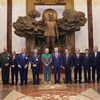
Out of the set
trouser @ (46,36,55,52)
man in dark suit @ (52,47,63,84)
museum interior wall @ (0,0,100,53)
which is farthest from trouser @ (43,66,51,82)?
museum interior wall @ (0,0,100,53)

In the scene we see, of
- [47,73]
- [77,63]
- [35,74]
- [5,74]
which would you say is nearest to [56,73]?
[47,73]

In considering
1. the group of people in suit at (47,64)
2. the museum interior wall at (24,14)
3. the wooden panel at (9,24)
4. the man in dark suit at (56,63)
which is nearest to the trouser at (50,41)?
the museum interior wall at (24,14)

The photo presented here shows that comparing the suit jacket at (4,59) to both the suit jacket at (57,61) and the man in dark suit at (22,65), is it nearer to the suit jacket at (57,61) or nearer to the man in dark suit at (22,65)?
the man in dark suit at (22,65)

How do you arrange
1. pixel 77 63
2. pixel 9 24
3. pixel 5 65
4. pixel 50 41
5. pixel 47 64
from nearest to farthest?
pixel 47 64 → pixel 5 65 → pixel 77 63 → pixel 50 41 → pixel 9 24

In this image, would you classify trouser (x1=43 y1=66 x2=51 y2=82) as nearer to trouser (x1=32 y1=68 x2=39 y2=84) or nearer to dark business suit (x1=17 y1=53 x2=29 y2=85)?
trouser (x1=32 y1=68 x2=39 y2=84)

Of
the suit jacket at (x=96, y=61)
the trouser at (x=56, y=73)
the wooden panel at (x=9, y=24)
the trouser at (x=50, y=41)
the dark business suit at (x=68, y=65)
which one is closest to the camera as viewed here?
the trouser at (x=56, y=73)

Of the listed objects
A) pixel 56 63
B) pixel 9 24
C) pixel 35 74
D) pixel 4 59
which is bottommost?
pixel 35 74

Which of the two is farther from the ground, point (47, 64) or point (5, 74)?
point (47, 64)

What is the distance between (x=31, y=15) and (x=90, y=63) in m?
4.77

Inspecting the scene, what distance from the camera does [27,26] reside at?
10641mm

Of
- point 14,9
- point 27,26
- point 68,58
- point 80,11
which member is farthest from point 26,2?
point 68,58

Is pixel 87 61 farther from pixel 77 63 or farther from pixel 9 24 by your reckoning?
pixel 9 24

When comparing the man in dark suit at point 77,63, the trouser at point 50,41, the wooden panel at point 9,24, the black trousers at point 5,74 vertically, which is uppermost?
the wooden panel at point 9,24

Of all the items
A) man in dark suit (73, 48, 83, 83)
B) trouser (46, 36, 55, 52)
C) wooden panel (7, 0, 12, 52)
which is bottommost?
man in dark suit (73, 48, 83, 83)
